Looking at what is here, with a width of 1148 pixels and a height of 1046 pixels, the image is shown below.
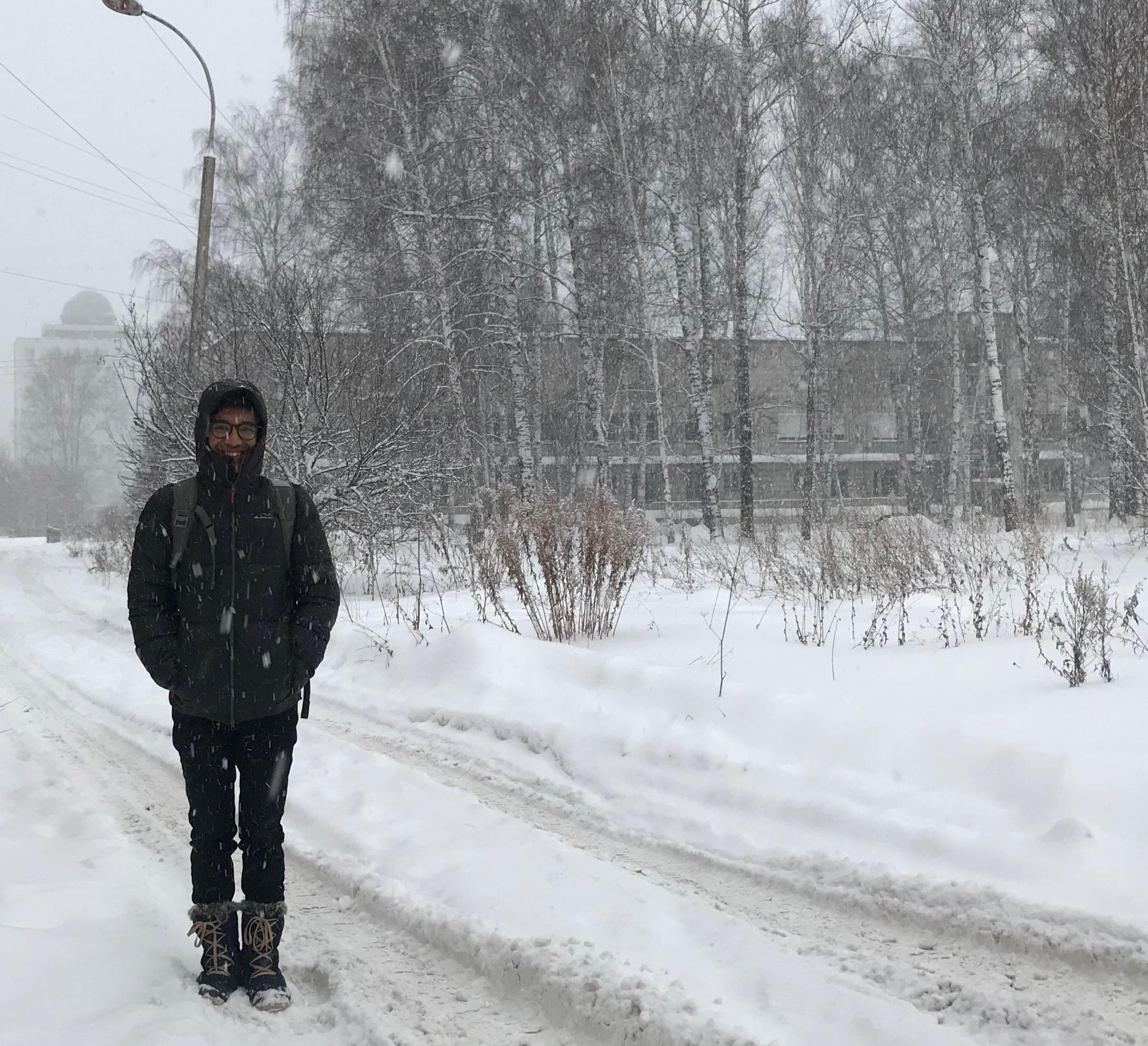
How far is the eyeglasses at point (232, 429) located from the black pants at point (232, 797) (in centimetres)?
91

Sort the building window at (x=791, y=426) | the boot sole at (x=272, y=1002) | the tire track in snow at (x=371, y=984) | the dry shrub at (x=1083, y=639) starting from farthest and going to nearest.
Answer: the building window at (x=791, y=426) < the dry shrub at (x=1083, y=639) < the boot sole at (x=272, y=1002) < the tire track in snow at (x=371, y=984)

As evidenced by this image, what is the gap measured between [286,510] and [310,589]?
0.28 m

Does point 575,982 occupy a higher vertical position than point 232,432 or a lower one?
lower

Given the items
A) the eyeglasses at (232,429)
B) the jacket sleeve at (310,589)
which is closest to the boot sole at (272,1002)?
the jacket sleeve at (310,589)

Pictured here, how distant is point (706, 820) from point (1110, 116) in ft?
44.7

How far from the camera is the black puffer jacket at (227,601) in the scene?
9.90 feet

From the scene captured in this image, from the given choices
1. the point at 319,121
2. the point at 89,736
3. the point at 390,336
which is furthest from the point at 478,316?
the point at 89,736

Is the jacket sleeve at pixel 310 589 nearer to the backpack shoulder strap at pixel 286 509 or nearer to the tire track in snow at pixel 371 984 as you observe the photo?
the backpack shoulder strap at pixel 286 509

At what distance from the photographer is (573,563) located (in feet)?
25.8

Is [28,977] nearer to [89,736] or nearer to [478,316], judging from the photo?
[89,736]

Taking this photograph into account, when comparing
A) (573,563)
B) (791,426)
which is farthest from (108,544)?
(791,426)

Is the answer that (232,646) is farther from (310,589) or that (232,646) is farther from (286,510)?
(286,510)

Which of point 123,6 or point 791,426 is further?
point 791,426

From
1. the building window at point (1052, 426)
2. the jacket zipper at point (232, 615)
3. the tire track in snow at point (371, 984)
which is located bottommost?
the tire track in snow at point (371, 984)
